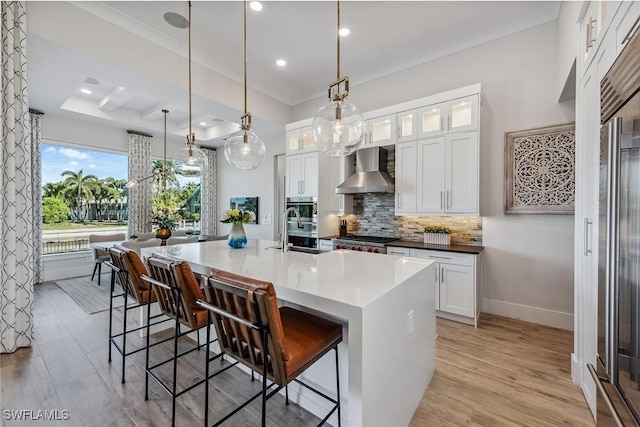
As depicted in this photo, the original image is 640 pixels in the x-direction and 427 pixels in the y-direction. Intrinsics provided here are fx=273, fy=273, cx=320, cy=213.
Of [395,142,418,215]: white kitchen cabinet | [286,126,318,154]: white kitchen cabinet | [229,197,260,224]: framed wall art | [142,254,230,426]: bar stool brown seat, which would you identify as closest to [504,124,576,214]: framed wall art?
[395,142,418,215]: white kitchen cabinet

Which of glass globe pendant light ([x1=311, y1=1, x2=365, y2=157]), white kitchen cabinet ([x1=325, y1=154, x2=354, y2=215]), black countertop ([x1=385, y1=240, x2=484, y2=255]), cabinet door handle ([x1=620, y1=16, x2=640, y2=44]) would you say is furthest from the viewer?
white kitchen cabinet ([x1=325, y1=154, x2=354, y2=215])

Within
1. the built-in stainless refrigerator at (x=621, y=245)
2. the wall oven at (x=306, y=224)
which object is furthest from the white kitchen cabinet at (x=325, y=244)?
the built-in stainless refrigerator at (x=621, y=245)

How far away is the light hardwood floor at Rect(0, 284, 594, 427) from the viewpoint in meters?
1.83

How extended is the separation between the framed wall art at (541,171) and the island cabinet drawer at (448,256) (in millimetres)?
849

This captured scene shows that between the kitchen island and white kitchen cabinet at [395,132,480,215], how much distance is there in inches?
65.6

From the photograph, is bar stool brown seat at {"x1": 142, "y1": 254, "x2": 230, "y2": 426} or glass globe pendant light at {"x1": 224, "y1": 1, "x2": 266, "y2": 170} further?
glass globe pendant light at {"x1": 224, "y1": 1, "x2": 266, "y2": 170}

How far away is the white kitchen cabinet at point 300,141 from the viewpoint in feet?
15.8

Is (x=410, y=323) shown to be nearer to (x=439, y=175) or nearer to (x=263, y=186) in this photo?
(x=439, y=175)

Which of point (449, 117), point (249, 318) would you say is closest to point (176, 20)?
point (449, 117)

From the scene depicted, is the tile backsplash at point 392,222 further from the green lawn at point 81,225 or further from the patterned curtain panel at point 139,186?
the green lawn at point 81,225

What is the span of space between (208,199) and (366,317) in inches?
279

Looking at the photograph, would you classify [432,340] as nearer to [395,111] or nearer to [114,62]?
[395,111]

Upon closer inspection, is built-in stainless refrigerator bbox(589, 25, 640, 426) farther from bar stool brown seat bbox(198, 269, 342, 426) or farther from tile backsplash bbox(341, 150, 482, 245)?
tile backsplash bbox(341, 150, 482, 245)

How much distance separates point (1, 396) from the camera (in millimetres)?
2021
